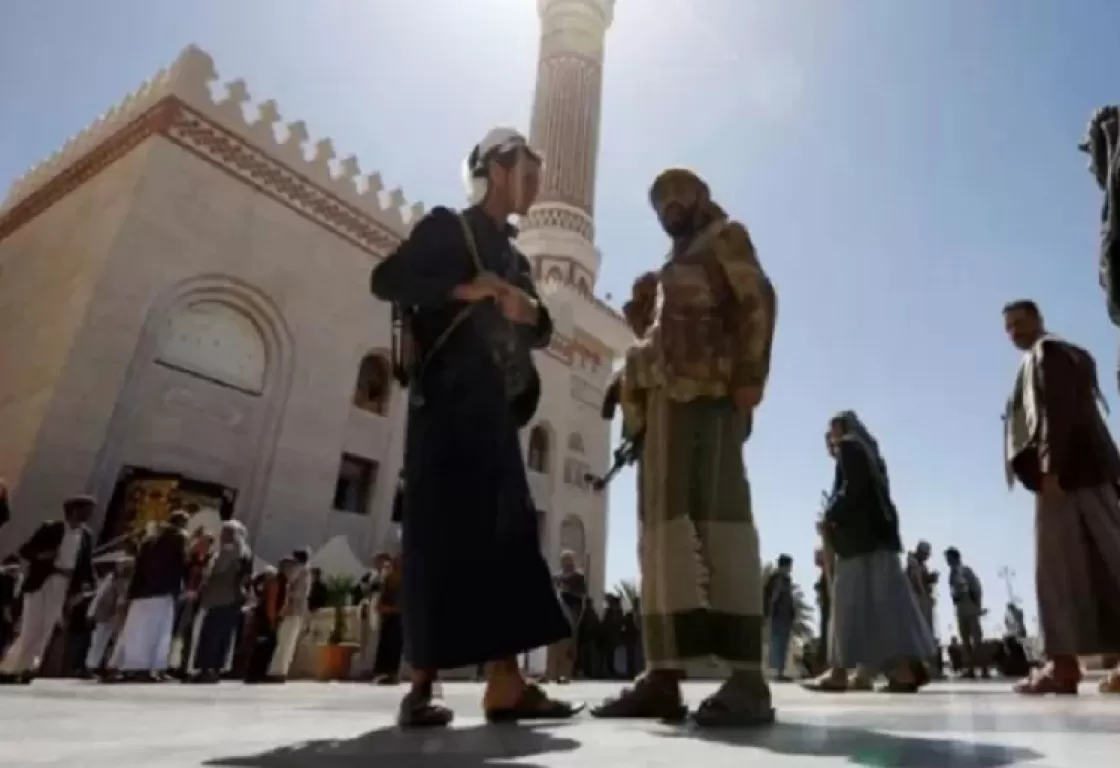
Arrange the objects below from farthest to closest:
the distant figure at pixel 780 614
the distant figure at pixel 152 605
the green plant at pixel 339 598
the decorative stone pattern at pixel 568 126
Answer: the decorative stone pattern at pixel 568 126
the green plant at pixel 339 598
the distant figure at pixel 780 614
the distant figure at pixel 152 605

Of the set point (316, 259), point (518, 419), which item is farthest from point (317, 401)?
point (518, 419)

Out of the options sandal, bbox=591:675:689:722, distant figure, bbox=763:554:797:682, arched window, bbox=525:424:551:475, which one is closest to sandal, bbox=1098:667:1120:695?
sandal, bbox=591:675:689:722

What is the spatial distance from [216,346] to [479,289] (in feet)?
34.6

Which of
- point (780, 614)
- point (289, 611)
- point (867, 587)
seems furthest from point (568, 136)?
point (867, 587)

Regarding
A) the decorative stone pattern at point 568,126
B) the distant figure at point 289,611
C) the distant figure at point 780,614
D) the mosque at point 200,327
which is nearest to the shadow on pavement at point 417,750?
the distant figure at point 289,611

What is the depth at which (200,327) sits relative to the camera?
1113cm

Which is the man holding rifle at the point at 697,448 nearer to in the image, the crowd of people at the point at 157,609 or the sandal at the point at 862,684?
the sandal at the point at 862,684

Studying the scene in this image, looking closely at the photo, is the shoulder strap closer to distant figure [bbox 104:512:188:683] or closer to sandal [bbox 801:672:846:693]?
sandal [bbox 801:672:846:693]

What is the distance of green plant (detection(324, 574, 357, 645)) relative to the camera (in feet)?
29.4

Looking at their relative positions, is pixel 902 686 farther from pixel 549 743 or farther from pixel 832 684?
pixel 549 743

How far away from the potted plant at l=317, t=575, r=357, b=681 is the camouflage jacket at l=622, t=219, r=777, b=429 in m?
7.37

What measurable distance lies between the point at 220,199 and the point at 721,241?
36.8 ft

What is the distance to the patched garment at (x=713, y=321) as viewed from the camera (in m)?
2.02

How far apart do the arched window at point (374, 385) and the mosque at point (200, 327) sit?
0.03m
